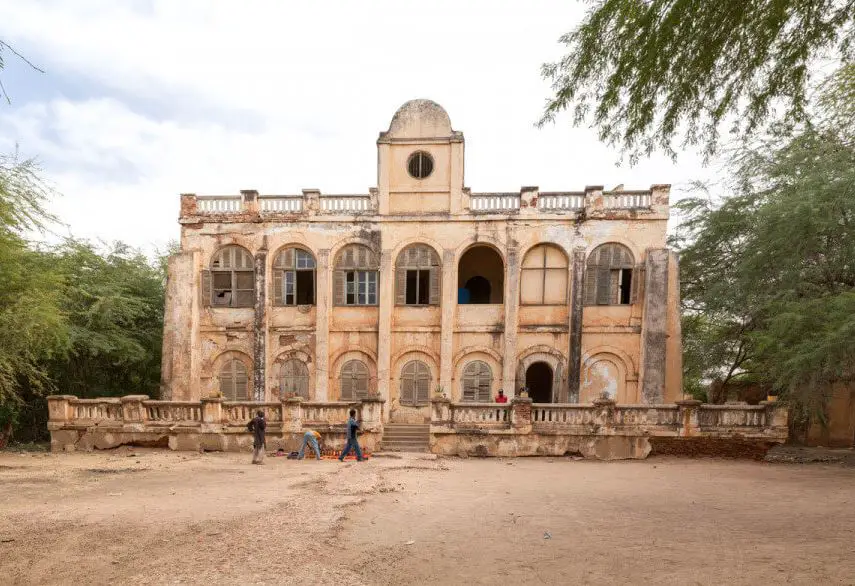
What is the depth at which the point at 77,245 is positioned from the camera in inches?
643

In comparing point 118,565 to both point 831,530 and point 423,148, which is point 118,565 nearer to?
point 831,530

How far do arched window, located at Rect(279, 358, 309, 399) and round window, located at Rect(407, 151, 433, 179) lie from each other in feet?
27.5

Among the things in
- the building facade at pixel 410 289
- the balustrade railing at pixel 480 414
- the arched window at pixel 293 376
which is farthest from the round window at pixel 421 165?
the balustrade railing at pixel 480 414

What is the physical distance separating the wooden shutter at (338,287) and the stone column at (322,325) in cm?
26

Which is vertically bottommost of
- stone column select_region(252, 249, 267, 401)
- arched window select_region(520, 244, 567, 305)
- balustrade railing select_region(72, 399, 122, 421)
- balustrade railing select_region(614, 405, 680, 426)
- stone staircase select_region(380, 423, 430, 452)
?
stone staircase select_region(380, 423, 430, 452)

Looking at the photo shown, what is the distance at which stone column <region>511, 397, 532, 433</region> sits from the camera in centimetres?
1215

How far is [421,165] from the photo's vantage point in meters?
16.7

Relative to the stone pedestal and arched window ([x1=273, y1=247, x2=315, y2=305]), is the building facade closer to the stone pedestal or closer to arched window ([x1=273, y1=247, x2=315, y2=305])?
arched window ([x1=273, y1=247, x2=315, y2=305])

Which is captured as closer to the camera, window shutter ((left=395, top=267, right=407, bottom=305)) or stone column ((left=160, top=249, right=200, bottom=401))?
stone column ((left=160, top=249, right=200, bottom=401))

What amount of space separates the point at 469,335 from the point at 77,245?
14.9 metres

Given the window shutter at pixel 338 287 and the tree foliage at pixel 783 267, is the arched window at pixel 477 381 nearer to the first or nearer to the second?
the window shutter at pixel 338 287

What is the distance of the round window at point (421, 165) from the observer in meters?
16.7

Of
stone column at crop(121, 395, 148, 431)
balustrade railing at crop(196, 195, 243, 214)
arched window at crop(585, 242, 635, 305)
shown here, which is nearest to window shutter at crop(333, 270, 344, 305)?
balustrade railing at crop(196, 195, 243, 214)

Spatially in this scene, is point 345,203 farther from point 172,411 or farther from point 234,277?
point 172,411
